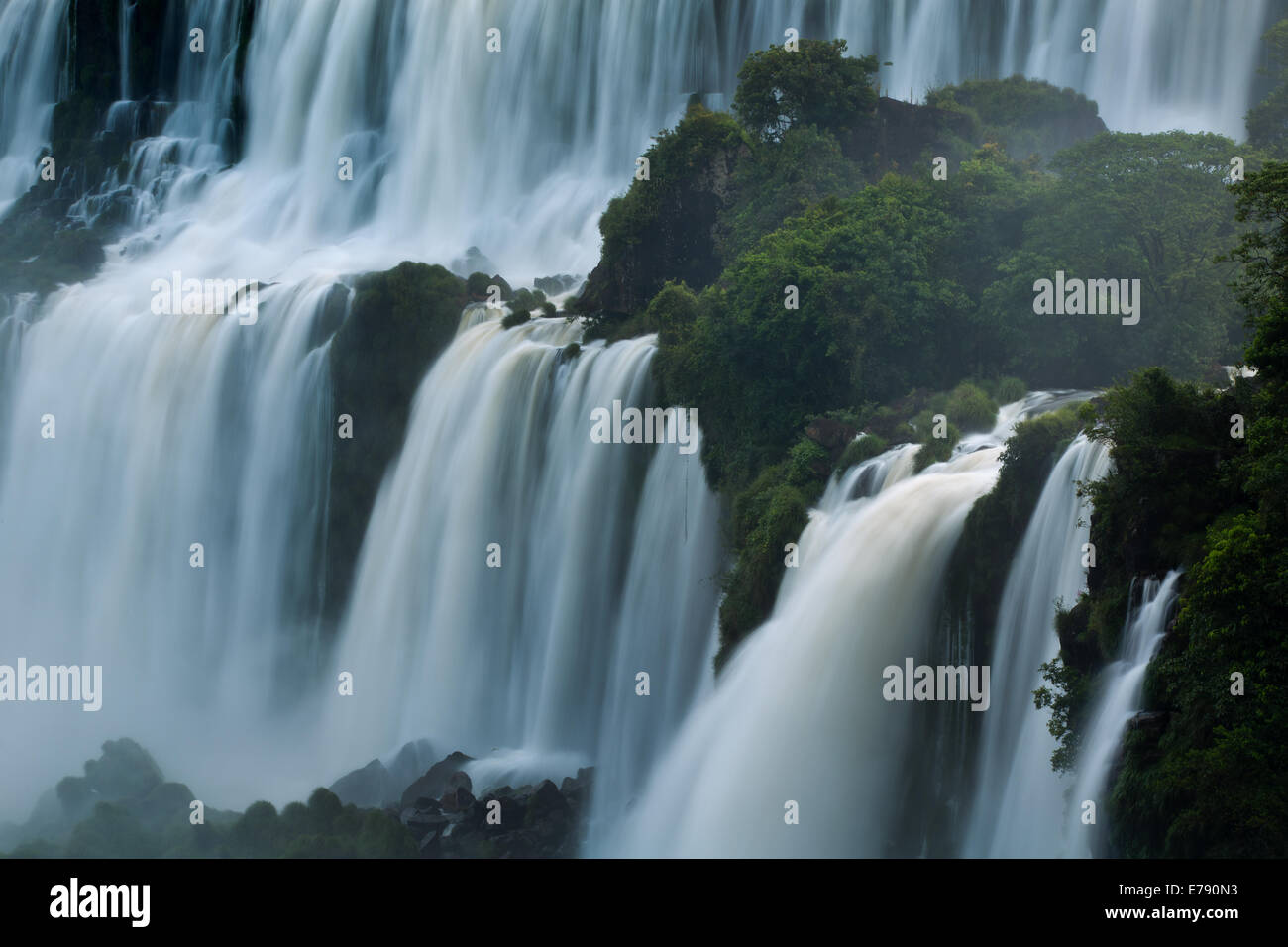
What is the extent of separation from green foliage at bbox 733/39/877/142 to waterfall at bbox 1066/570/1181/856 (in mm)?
18583

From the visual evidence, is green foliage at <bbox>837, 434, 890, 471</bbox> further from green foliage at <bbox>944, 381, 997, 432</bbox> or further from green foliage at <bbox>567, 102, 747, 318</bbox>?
green foliage at <bbox>567, 102, 747, 318</bbox>

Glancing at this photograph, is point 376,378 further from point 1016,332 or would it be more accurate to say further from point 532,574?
point 1016,332

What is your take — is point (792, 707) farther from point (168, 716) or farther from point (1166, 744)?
point (168, 716)

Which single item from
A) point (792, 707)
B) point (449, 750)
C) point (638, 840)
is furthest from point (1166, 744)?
point (449, 750)

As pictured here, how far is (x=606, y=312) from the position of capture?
30891 mm

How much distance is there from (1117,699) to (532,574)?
1435 cm

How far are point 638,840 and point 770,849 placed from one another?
291cm

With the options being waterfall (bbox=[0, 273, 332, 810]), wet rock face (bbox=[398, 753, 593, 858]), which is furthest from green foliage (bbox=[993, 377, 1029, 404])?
waterfall (bbox=[0, 273, 332, 810])

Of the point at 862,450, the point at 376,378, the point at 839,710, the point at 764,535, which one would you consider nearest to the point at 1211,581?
the point at 839,710

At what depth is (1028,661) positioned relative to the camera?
17.3 meters

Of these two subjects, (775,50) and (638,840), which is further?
(775,50)

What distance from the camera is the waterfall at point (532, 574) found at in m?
25.2

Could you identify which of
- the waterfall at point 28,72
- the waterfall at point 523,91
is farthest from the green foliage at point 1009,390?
the waterfall at point 28,72
